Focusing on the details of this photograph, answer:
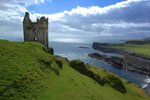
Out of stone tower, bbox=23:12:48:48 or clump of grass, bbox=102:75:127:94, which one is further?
stone tower, bbox=23:12:48:48

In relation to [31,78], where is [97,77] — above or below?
below

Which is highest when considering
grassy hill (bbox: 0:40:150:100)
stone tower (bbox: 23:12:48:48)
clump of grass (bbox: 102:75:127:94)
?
stone tower (bbox: 23:12:48:48)

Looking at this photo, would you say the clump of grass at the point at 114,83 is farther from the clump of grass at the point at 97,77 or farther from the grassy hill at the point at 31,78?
the grassy hill at the point at 31,78

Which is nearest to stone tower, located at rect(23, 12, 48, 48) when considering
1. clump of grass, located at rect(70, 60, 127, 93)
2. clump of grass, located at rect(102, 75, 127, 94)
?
clump of grass, located at rect(70, 60, 127, 93)

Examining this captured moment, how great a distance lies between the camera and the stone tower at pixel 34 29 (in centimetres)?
6881

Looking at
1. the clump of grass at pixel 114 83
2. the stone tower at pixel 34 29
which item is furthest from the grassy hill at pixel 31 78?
the stone tower at pixel 34 29

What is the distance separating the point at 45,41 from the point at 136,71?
276 ft

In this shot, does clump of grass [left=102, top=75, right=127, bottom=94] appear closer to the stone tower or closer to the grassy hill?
the grassy hill

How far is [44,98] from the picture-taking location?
34.5 metres

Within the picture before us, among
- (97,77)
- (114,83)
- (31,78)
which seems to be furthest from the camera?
(114,83)

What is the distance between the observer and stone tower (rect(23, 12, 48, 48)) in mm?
68812

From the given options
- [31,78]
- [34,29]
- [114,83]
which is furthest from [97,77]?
[31,78]

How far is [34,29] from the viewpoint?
6925cm

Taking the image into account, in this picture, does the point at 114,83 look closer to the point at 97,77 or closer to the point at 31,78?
the point at 97,77
